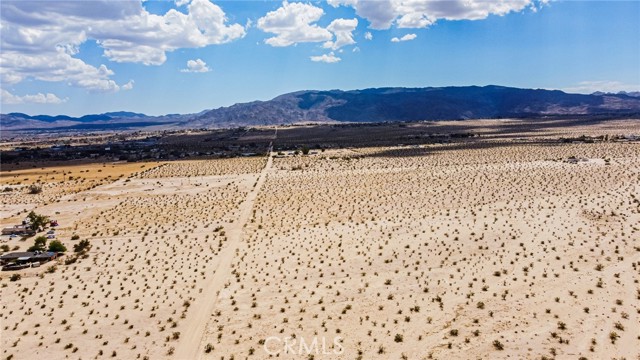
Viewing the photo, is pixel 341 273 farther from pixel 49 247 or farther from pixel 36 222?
pixel 36 222

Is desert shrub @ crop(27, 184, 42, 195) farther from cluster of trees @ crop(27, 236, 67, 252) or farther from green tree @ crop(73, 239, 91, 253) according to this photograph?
green tree @ crop(73, 239, 91, 253)

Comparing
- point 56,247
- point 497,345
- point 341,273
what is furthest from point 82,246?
point 497,345

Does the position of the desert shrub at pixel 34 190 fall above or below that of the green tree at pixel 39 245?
above

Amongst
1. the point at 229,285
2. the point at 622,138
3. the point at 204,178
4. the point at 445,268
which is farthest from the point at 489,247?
the point at 622,138

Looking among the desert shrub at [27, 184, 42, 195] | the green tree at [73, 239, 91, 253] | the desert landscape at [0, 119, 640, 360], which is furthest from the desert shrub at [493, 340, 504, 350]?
the desert shrub at [27, 184, 42, 195]

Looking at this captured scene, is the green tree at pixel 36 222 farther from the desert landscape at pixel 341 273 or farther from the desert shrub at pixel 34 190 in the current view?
the desert shrub at pixel 34 190

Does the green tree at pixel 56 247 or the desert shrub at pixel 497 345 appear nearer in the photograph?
the desert shrub at pixel 497 345

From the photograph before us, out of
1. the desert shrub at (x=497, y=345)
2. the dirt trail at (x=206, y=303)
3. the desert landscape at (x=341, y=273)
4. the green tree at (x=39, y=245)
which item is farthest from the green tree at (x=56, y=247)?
the desert shrub at (x=497, y=345)

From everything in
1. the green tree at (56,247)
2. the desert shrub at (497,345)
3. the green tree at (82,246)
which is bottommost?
the desert shrub at (497,345)
